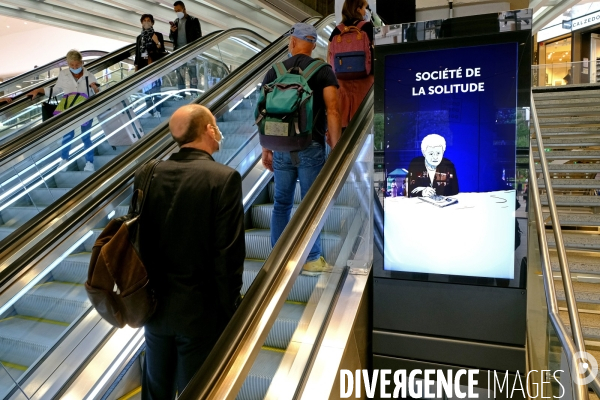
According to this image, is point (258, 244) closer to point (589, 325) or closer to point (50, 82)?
point (589, 325)

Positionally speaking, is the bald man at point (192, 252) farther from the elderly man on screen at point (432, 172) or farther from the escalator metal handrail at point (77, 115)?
the escalator metal handrail at point (77, 115)

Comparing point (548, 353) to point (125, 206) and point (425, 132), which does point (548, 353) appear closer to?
point (425, 132)

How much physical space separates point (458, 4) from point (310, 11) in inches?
437

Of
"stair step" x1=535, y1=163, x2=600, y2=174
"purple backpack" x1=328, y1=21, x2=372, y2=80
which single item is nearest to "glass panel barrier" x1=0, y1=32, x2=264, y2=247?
"purple backpack" x1=328, y1=21, x2=372, y2=80

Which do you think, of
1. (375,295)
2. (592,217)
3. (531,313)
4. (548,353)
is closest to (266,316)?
(375,295)

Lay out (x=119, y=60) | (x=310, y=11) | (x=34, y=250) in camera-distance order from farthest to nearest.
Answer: (x=310, y=11)
(x=119, y=60)
(x=34, y=250)

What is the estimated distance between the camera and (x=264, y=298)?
1730 mm

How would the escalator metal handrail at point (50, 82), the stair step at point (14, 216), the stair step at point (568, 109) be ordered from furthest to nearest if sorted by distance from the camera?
the stair step at point (568, 109) → the escalator metal handrail at point (50, 82) → the stair step at point (14, 216)

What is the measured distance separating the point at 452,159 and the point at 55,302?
7.05ft

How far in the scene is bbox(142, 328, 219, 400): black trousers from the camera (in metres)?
1.85

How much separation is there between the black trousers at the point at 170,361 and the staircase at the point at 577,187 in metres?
3.05

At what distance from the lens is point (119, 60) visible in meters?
6.66

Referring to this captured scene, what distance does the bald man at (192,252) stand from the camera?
181 cm

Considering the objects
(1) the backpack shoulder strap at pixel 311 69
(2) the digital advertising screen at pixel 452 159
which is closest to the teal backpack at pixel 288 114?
(1) the backpack shoulder strap at pixel 311 69
